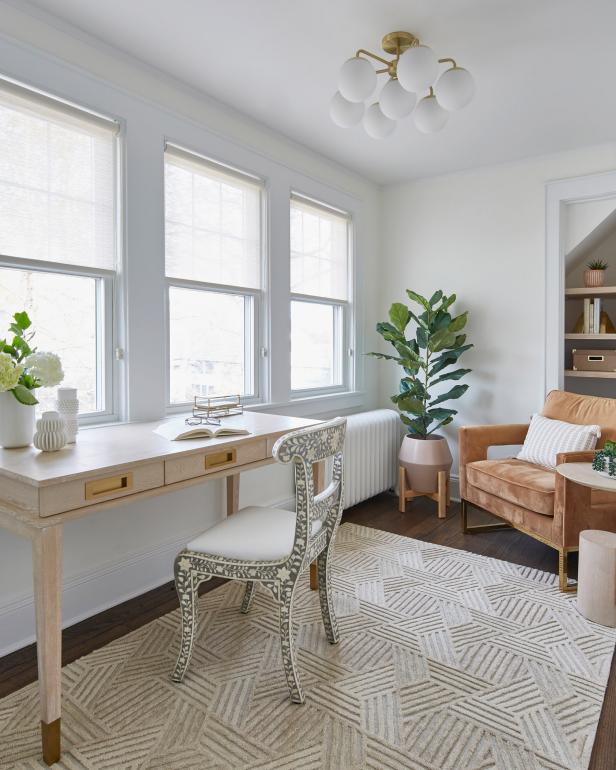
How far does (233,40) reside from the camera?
2.33 metres

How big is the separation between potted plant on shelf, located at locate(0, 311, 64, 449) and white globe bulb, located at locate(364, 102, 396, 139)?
1771 millimetres

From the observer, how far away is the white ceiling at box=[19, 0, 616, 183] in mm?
2111

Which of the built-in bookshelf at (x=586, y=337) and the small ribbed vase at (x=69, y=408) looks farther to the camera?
the built-in bookshelf at (x=586, y=337)

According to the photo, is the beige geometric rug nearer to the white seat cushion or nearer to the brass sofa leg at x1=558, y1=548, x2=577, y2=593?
the brass sofa leg at x1=558, y1=548, x2=577, y2=593

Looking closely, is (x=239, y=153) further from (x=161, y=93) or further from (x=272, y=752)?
(x=272, y=752)

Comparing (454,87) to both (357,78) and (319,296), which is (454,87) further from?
(319,296)


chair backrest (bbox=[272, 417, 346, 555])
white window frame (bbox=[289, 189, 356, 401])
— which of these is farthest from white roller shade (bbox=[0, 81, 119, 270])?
white window frame (bbox=[289, 189, 356, 401])

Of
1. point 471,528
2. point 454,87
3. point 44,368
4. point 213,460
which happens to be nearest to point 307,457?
point 213,460

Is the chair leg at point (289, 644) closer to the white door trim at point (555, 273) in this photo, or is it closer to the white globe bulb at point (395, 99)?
the white globe bulb at point (395, 99)

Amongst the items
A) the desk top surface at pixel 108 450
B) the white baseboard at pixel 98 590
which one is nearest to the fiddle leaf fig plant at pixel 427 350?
the desk top surface at pixel 108 450

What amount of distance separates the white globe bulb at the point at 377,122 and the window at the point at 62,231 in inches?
46.7

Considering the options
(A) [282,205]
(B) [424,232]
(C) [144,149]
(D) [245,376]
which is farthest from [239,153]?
(B) [424,232]

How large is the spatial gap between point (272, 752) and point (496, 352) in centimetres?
316

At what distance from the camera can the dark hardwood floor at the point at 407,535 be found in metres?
1.77
